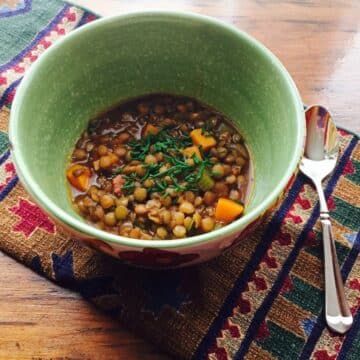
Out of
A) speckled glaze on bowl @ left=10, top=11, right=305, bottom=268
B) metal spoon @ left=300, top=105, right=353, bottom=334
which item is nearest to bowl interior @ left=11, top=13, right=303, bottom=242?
speckled glaze on bowl @ left=10, top=11, right=305, bottom=268

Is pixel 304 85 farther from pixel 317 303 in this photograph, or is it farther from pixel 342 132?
pixel 317 303

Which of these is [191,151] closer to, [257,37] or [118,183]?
[118,183]

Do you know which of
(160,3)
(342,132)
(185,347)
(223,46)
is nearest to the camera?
(185,347)

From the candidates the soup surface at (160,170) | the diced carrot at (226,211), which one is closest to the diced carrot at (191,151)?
the soup surface at (160,170)

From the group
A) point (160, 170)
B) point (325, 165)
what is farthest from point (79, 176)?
point (325, 165)

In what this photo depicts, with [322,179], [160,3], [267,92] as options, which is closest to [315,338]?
[322,179]

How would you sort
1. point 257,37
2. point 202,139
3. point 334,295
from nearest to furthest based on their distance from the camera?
point 334,295
point 202,139
point 257,37

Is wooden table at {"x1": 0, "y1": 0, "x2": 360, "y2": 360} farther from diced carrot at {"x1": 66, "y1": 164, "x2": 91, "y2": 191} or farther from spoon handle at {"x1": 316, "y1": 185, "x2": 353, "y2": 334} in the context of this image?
spoon handle at {"x1": 316, "y1": 185, "x2": 353, "y2": 334}
